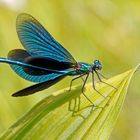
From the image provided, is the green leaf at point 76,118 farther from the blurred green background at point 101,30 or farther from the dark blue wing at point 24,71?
the blurred green background at point 101,30

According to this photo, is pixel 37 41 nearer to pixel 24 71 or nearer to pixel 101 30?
pixel 24 71

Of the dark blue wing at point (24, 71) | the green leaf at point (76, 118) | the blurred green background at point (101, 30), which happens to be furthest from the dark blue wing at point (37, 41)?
the blurred green background at point (101, 30)

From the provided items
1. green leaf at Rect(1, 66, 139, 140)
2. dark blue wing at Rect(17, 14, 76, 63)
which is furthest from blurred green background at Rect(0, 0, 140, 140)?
green leaf at Rect(1, 66, 139, 140)

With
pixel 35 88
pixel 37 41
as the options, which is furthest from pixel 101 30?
pixel 35 88

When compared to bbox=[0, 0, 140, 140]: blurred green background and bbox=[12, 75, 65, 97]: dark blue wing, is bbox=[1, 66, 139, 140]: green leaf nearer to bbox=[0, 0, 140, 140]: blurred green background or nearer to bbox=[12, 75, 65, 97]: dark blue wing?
bbox=[12, 75, 65, 97]: dark blue wing

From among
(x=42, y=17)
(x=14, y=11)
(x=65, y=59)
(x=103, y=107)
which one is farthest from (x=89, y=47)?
(x=103, y=107)

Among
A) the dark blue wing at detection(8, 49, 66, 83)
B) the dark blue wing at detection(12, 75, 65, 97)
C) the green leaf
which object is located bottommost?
the green leaf

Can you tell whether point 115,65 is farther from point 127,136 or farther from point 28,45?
point 28,45
